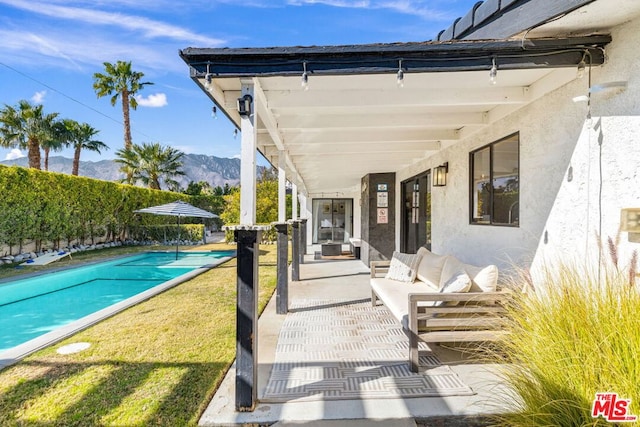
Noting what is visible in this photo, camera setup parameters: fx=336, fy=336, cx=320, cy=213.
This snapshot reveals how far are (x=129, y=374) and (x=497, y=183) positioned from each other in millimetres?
4907

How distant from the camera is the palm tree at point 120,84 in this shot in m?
22.7

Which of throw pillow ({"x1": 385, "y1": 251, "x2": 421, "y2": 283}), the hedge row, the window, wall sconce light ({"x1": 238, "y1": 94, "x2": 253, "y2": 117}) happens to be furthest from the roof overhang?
the hedge row

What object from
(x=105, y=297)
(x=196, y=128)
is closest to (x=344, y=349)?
(x=105, y=297)

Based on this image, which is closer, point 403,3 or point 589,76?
point 589,76

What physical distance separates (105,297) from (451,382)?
27.3 feet

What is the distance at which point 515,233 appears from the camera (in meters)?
4.02

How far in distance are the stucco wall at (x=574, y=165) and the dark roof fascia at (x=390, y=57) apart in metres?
0.33

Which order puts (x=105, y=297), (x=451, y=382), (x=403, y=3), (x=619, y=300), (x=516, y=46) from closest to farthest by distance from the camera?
(x=619, y=300) < (x=516, y=46) < (x=451, y=382) < (x=403, y=3) < (x=105, y=297)

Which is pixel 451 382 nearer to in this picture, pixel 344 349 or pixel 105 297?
pixel 344 349

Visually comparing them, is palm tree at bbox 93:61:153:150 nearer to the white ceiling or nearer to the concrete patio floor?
the white ceiling

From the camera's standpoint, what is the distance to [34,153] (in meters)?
18.3

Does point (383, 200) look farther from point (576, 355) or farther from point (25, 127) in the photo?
point (25, 127)

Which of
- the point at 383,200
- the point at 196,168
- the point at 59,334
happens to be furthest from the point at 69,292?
the point at 196,168

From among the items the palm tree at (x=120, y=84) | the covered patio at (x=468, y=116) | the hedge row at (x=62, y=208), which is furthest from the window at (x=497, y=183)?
the palm tree at (x=120, y=84)
